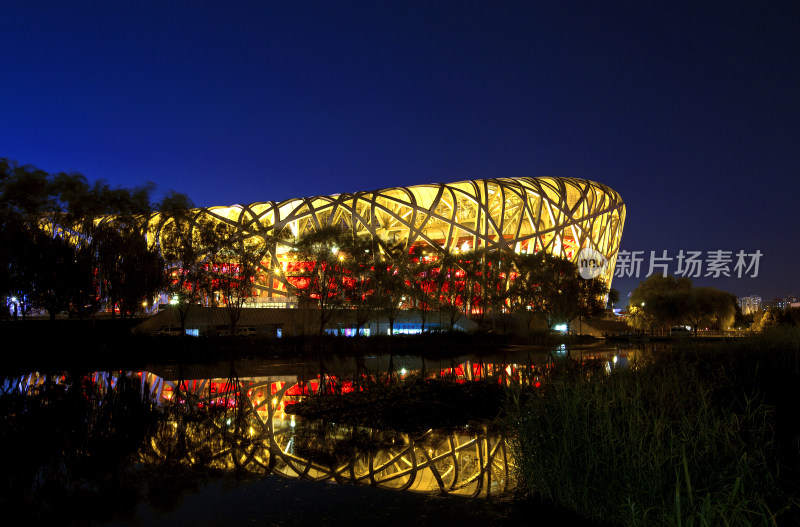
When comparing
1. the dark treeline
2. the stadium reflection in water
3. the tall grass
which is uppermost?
the dark treeline

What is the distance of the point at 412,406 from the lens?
41.5 ft

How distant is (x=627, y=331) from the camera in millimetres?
67062

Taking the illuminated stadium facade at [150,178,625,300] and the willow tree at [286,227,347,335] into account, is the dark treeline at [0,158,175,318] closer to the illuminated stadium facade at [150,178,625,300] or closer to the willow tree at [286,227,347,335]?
the willow tree at [286,227,347,335]

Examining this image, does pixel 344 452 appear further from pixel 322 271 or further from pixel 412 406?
pixel 322 271

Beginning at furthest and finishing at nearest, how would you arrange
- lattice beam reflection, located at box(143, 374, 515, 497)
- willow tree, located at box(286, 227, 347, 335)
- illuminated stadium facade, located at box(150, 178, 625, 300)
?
1. illuminated stadium facade, located at box(150, 178, 625, 300)
2. willow tree, located at box(286, 227, 347, 335)
3. lattice beam reflection, located at box(143, 374, 515, 497)

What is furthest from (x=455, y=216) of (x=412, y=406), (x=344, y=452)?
(x=344, y=452)

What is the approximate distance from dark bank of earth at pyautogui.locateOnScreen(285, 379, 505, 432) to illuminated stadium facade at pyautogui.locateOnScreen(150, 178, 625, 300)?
3853cm

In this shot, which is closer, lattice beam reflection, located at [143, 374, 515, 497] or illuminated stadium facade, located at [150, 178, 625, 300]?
lattice beam reflection, located at [143, 374, 515, 497]

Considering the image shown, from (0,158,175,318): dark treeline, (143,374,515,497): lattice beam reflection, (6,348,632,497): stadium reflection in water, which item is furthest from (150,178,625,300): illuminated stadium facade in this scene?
(143,374,515,497): lattice beam reflection

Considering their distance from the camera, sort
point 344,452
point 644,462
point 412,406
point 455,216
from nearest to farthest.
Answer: point 644,462, point 344,452, point 412,406, point 455,216

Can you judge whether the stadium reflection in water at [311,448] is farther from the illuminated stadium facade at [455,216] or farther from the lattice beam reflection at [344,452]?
the illuminated stadium facade at [455,216]

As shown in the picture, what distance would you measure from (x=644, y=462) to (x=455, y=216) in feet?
174

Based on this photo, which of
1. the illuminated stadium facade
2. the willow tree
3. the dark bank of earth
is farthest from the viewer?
the illuminated stadium facade

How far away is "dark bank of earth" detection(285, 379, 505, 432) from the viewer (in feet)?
38.2
